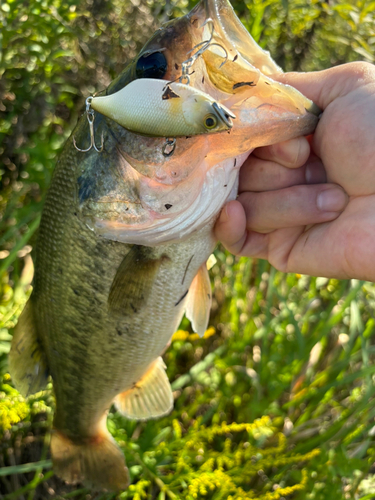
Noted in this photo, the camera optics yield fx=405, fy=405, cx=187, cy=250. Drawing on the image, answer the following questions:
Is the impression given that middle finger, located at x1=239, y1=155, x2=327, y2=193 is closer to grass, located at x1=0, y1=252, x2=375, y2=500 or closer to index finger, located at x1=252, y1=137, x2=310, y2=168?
index finger, located at x1=252, y1=137, x2=310, y2=168

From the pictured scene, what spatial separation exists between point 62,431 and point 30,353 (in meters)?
0.44

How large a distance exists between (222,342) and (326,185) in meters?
1.44

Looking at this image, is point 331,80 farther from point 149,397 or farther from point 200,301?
point 149,397

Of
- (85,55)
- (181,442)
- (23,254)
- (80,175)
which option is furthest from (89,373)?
(85,55)

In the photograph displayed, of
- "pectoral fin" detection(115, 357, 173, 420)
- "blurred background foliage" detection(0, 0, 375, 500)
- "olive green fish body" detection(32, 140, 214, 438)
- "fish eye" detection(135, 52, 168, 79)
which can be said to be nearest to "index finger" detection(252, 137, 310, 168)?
"olive green fish body" detection(32, 140, 214, 438)

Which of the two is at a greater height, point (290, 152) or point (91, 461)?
point (290, 152)

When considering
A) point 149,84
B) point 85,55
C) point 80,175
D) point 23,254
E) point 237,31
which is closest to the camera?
point 149,84

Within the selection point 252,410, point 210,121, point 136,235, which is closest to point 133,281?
point 136,235

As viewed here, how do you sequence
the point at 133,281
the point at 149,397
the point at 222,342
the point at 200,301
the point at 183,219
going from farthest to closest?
the point at 222,342, the point at 149,397, the point at 200,301, the point at 133,281, the point at 183,219

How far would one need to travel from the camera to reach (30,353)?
1690mm

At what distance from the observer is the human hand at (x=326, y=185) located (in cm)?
133

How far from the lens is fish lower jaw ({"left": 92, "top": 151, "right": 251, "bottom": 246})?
1.23m

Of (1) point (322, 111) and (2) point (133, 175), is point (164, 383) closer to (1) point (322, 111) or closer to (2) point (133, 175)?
(2) point (133, 175)

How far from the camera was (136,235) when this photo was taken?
4.10 ft
